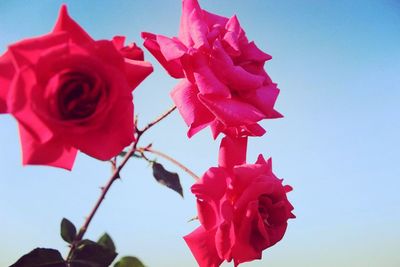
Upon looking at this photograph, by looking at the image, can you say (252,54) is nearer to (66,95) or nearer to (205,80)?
(205,80)

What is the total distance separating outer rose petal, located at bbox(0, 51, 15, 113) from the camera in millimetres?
399

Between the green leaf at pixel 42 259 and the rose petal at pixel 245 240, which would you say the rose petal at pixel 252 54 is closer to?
the rose petal at pixel 245 240

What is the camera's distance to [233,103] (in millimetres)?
544

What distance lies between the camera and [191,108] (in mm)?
550

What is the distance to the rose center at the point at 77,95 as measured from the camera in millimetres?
393

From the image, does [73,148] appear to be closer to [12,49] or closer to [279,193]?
[12,49]

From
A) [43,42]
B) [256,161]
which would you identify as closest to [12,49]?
[43,42]

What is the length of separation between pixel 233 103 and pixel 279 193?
0.14 metres

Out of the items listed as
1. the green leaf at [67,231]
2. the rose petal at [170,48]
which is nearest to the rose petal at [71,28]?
the rose petal at [170,48]

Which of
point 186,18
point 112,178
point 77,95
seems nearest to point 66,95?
point 77,95

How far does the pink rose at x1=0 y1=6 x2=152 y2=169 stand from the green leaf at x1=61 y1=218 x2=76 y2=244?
0.57 feet

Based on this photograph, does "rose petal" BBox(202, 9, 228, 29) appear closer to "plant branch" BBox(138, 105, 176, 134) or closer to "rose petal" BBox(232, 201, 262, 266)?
"plant branch" BBox(138, 105, 176, 134)

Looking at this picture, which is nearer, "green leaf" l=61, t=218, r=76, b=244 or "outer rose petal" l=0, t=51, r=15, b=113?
"outer rose petal" l=0, t=51, r=15, b=113

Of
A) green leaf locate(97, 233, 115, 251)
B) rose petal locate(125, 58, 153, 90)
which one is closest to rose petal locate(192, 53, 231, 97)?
rose petal locate(125, 58, 153, 90)
